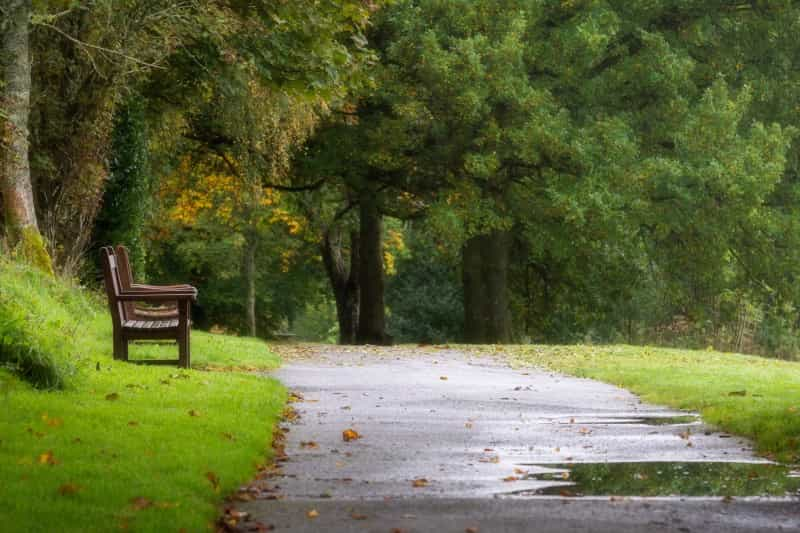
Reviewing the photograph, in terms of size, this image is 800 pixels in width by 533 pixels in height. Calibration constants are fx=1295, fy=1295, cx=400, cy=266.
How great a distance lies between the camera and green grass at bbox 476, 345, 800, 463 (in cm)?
1132

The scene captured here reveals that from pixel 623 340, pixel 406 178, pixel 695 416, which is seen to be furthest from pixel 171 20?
pixel 623 340

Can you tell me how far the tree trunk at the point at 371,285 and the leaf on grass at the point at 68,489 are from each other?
91.9 feet

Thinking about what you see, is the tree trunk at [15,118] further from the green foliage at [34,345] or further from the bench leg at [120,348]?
the green foliage at [34,345]

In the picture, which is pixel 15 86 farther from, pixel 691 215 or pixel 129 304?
A: pixel 691 215

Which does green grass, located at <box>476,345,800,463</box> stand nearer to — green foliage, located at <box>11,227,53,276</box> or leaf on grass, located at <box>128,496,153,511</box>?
leaf on grass, located at <box>128,496,153,511</box>

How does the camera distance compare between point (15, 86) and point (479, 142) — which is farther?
point (479, 142)

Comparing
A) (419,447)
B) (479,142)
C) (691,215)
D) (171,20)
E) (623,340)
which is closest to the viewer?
(419,447)

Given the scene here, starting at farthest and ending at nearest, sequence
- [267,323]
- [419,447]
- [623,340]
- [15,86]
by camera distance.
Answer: [267,323], [623,340], [15,86], [419,447]

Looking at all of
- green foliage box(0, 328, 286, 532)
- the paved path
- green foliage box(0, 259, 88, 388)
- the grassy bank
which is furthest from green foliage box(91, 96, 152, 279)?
green foliage box(0, 328, 286, 532)

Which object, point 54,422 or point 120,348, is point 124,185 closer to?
point 120,348

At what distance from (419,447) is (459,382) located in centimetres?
672

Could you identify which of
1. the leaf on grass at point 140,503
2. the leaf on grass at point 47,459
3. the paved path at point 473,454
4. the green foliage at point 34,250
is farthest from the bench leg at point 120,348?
the leaf on grass at point 140,503

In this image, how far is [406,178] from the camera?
32.0 meters

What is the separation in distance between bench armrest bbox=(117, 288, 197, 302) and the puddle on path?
274 inches
